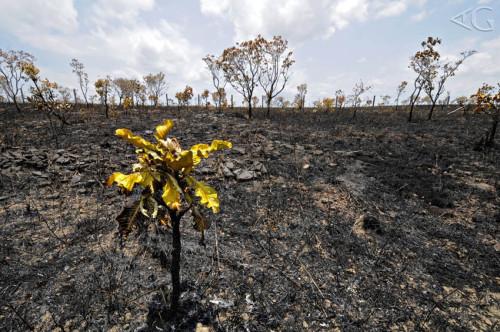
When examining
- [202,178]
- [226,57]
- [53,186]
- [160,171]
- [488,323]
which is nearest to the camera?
[160,171]

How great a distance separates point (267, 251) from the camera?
4.07 metres

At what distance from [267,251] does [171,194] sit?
271cm

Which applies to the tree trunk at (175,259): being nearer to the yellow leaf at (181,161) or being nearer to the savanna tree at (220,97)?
the yellow leaf at (181,161)

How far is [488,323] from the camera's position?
3012 millimetres

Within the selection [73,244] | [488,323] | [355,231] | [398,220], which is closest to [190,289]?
[73,244]

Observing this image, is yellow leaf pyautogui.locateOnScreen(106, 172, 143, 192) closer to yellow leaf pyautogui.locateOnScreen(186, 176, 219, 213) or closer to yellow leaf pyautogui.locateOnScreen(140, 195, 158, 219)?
yellow leaf pyautogui.locateOnScreen(140, 195, 158, 219)

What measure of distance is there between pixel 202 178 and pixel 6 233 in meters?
4.09

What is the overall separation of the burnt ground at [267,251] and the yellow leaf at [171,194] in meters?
0.89

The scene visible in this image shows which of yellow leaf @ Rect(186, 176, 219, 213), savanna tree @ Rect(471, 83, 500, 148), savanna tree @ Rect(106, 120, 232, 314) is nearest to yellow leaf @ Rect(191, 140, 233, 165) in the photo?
savanna tree @ Rect(106, 120, 232, 314)

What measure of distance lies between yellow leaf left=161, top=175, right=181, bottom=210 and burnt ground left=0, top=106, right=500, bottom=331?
89 centimetres

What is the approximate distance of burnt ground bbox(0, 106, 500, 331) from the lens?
2912 millimetres

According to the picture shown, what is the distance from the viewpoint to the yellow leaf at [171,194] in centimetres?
184

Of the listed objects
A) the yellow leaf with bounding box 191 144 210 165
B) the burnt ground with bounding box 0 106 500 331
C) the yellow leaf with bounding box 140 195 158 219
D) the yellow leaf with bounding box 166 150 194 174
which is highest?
the yellow leaf with bounding box 191 144 210 165

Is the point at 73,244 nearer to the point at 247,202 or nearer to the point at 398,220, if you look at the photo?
→ the point at 247,202
